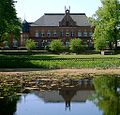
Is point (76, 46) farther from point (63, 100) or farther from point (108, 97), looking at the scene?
point (63, 100)

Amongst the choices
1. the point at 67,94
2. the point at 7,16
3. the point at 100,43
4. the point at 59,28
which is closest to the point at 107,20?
the point at 100,43

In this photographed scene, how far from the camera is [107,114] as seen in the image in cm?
1548

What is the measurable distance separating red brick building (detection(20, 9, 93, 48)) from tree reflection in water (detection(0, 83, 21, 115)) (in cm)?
7132

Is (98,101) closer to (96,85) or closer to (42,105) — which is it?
(42,105)

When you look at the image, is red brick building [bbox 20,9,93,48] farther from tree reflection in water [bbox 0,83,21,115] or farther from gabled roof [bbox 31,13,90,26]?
tree reflection in water [bbox 0,83,21,115]

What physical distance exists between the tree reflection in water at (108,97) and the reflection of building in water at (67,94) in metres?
0.60

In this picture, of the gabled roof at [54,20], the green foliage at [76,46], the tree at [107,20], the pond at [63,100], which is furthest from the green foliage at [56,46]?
the pond at [63,100]

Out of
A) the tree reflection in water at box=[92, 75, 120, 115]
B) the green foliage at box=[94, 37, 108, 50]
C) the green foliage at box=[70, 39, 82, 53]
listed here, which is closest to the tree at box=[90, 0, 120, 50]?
the green foliage at box=[94, 37, 108, 50]

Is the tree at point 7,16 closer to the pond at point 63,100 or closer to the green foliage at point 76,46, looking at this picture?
the green foliage at point 76,46

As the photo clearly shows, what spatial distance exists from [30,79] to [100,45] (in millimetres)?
41972

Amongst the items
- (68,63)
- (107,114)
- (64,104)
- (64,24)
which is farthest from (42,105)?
(64,24)

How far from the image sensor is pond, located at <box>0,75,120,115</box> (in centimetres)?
1638

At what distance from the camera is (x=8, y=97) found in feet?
65.1

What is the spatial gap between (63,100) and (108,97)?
2460 mm
